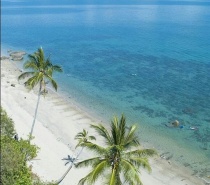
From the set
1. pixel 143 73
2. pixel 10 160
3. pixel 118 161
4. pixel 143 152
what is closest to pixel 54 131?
pixel 10 160

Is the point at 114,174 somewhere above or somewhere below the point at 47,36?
above

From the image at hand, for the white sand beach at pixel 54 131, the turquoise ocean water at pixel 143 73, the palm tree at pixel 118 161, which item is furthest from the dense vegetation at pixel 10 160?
the turquoise ocean water at pixel 143 73

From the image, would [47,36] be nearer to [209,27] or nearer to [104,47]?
[104,47]

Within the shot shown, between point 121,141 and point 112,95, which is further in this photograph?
point 112,95

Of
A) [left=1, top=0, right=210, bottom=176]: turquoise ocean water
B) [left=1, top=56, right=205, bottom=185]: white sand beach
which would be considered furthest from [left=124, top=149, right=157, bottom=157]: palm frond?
[left=1, top=0, right=210, bottom=176]: turquoise ocean water

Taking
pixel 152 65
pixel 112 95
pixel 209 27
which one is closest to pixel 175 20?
pixel 209 27

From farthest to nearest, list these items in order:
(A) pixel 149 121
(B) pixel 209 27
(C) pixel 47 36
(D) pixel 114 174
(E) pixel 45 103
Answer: (B) pixel 209 27 → (C) pixel 47 36 → (E) pixel 45 103 → (A) pixel 149 121 → (D) pixel 114 174

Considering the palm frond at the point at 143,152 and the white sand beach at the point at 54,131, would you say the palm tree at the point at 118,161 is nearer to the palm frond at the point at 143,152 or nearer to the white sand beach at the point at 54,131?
the palm frond at the point at 143,152

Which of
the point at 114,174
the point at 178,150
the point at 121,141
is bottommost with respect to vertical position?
the point at 178,150
